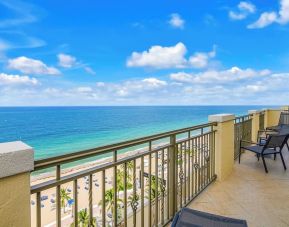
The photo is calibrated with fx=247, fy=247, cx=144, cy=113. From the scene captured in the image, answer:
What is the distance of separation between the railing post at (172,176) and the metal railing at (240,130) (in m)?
3.25

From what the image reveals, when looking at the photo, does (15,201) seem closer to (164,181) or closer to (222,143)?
(164,181)

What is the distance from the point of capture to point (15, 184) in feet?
4.08

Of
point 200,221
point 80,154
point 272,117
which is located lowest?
point 200,221

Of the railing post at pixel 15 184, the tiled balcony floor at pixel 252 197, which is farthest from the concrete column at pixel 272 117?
the railing post at pixel 15 184

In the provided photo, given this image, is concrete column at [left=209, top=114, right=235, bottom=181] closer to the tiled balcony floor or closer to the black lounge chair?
the tiled balcony floor

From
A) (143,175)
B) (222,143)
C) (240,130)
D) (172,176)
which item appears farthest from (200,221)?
(240,130)

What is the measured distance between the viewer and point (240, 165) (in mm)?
5344

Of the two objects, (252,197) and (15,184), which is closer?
(15,184)

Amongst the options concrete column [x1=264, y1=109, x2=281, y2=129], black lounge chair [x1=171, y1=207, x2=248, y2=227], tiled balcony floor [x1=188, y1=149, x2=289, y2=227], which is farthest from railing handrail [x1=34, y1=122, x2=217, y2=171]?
concrete column [x1=264, y1=109, x2=281, y2=129]

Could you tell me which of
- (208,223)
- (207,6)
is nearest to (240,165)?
(208,223)

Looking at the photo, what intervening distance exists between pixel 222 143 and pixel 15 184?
11.9 ft

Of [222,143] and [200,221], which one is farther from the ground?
[222,143]

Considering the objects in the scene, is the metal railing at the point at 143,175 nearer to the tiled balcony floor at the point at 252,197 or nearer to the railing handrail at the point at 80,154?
the railing handrail at the point at 80,154

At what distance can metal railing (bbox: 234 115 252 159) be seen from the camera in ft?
19.3
